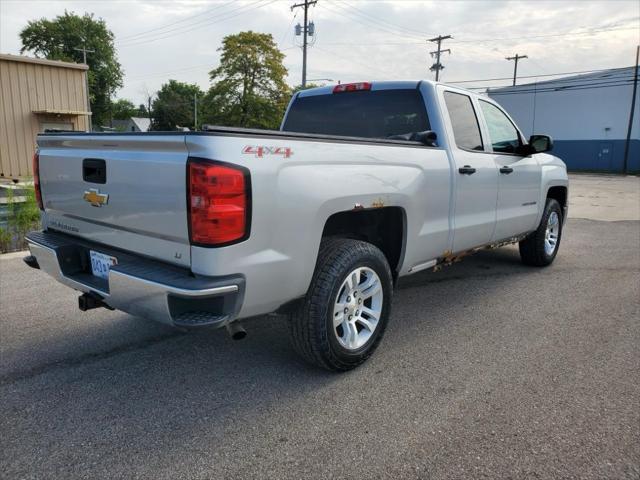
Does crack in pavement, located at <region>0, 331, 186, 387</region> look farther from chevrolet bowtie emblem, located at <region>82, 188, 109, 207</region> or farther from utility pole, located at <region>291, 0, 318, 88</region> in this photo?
utility pole, located at <region>291, 0, 318, 88</region>

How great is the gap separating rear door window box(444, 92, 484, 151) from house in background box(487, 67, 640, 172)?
1461 inches

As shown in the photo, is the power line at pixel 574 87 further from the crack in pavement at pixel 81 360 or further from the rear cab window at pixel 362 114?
the crack in pavement at pixel 81 360

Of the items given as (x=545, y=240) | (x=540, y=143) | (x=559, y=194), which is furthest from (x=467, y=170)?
(x=559, y=194)

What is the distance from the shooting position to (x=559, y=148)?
40.1m

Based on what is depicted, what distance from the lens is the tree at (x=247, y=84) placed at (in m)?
42.8

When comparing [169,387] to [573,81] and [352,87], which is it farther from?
[573,81]

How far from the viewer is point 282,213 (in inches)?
102

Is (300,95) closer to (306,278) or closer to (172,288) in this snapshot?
(306,278)

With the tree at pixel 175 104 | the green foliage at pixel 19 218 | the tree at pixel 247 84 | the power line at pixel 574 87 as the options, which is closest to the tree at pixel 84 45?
the tree at pixel 175 104

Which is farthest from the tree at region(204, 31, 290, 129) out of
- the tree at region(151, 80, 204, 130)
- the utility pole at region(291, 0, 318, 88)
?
the tree at region(151, 80, 204, 130)

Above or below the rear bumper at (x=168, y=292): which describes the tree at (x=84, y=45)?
above

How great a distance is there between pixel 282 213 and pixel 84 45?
7136 centimetres

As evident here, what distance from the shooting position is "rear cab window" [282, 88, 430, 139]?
414 centimetres

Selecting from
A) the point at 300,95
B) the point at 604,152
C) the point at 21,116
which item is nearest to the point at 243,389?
the point at 300,95
